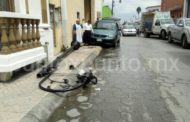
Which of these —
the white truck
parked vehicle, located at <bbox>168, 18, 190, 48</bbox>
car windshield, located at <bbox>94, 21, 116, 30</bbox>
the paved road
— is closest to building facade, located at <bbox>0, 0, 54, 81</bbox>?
the paved road

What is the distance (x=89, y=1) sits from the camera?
2539 cm

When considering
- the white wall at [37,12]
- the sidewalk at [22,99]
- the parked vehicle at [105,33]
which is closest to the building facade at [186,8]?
the parked vehicle at [105,33]

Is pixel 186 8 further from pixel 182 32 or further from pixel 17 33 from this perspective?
pixel 17 33

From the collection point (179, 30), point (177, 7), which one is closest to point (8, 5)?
point (179, 30)

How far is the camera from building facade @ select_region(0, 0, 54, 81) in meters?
6.08

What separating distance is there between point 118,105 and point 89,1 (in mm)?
21071

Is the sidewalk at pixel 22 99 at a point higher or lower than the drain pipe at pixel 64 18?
lower

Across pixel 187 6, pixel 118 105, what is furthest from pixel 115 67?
pixel 187 6

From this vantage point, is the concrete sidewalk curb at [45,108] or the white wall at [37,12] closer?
the concrete sidewalk curb at [45,108]

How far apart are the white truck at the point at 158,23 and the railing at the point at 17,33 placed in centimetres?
1788

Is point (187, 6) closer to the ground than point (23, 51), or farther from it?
farther from it

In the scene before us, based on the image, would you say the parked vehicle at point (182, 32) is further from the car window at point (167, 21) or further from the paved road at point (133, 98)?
the paved road at point (133, 98)

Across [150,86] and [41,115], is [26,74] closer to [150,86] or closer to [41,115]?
[41,115]

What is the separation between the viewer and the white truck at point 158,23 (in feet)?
79.9
